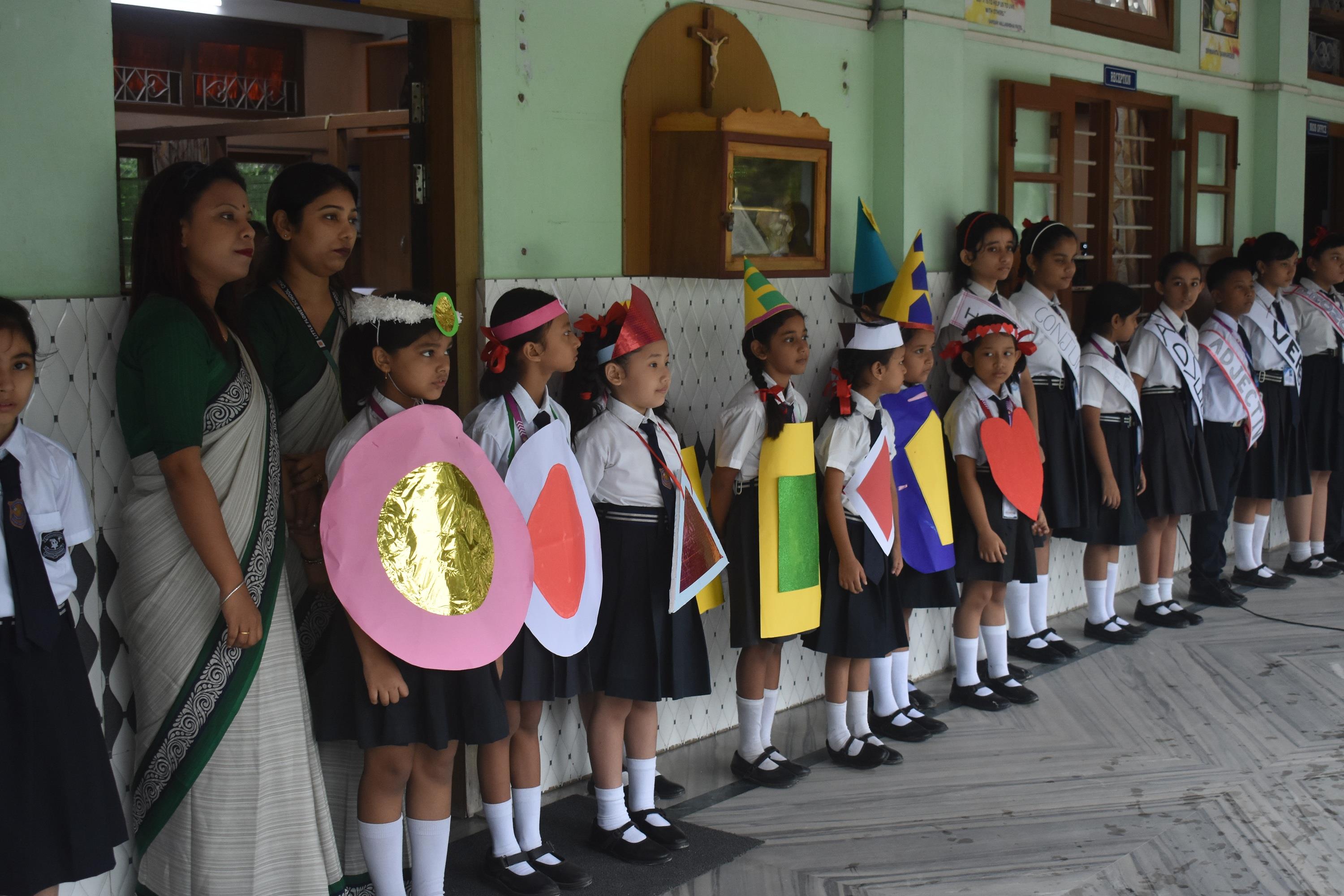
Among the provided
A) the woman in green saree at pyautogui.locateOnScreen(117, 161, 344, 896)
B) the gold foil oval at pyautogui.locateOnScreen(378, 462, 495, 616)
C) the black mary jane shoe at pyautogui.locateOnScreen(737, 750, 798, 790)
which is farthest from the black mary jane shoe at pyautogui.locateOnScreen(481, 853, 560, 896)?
the black mary jane shoe at pyautogui.locateOnScreen(737, 750, 798, 790)

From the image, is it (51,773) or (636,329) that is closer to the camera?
(51,773)

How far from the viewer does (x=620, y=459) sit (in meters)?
2.79

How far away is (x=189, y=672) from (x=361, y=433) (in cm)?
51

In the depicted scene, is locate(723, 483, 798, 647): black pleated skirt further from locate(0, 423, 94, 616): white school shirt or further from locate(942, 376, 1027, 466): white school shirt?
locate(0, 423, 94, 616): white school shirt

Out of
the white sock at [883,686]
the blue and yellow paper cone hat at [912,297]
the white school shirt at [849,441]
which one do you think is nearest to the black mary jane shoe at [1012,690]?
the white sock at [883,686]

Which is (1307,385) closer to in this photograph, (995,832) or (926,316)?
(926,316)

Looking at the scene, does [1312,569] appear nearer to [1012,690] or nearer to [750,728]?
[1012,690]

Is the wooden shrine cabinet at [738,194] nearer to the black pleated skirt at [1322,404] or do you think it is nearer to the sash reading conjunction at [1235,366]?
the sash reading conjunction at [1235,366]

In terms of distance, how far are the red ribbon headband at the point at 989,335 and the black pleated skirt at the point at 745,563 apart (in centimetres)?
96

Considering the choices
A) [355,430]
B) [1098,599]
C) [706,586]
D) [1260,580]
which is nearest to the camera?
[355,430]

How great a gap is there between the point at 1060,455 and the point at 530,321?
2209mm

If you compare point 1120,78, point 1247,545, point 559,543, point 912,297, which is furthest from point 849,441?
point 1247,545

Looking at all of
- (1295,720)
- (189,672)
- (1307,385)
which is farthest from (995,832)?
(1307,385)

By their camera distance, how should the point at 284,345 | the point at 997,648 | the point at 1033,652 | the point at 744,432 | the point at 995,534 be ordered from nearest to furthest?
the point at 284,345
the point at 744,432
the point at 995,534
the point at 997,648
the point at 1033,652
